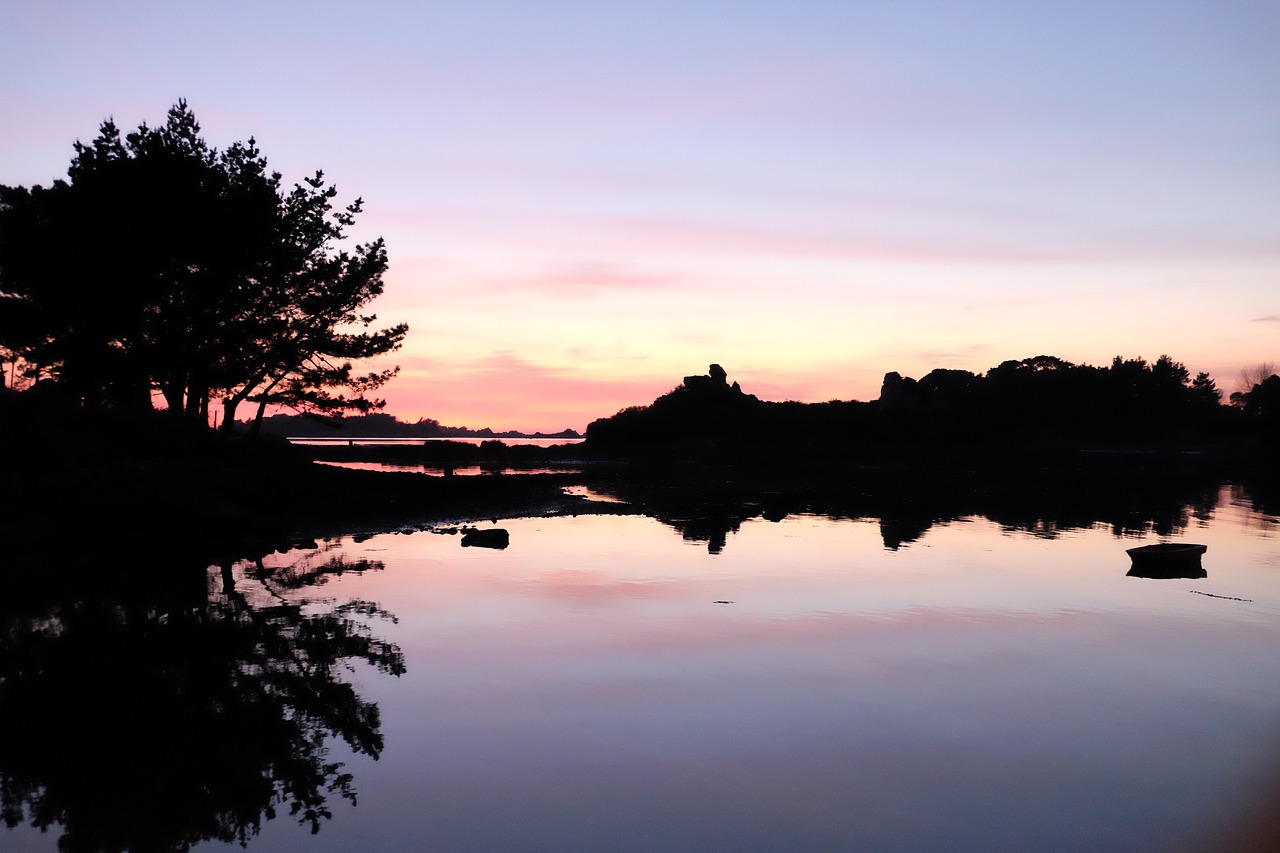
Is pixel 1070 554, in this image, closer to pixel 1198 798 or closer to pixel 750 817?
pixel 1198 798

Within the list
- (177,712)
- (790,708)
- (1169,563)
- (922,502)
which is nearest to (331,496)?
(177,712)

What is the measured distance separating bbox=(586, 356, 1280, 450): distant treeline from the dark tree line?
9180 centimetres

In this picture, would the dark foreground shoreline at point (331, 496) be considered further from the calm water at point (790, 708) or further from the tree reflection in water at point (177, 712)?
the tree reflection in water at point (177, 712)

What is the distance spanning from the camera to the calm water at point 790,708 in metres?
9.60

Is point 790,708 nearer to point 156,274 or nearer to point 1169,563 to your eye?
point 1169,563

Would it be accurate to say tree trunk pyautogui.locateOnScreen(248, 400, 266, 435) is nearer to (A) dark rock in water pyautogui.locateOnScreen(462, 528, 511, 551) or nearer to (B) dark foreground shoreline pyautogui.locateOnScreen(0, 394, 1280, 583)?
(B) dark foreground shoreline pyautogui.locateOnScreen(0, 394, 1280, 583)

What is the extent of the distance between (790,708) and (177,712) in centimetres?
940

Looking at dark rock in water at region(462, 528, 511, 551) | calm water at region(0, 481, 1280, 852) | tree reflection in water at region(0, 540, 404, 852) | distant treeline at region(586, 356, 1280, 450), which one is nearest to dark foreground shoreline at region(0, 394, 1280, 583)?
calm water at region(0, 481, 1280, 852)

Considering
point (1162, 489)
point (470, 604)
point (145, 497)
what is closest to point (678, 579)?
point (470, 604)

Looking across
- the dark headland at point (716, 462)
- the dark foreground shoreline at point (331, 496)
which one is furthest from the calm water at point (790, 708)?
the dark headland at point (716, 462)

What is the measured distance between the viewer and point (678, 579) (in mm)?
25844

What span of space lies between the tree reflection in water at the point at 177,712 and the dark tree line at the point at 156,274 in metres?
20.9

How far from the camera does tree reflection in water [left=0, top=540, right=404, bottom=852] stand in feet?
31.4

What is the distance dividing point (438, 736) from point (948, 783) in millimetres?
6929
